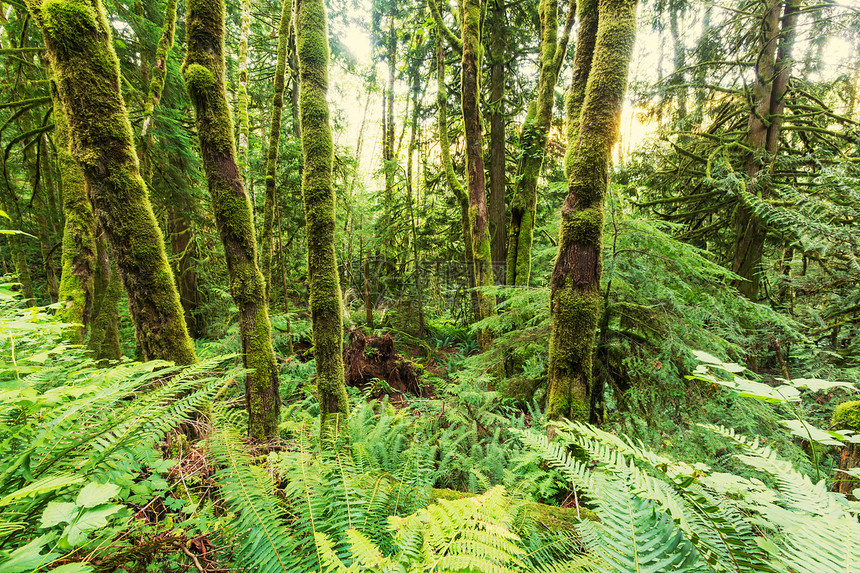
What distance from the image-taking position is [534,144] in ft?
17.1

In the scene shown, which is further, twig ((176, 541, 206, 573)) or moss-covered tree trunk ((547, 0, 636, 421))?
moss-covered tree trunk ((547, 0, 636, 421))

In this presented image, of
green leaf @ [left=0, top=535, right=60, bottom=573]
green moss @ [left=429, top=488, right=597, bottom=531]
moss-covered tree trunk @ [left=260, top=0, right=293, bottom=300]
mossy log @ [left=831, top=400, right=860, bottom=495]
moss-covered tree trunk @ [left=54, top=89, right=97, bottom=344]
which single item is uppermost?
moss-covered tree trunk @ [left=260, top=0, right=293, bottom=300]

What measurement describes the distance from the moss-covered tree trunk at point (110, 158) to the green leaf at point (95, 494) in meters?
1.89

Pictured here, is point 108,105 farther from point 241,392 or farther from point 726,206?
point 726,206

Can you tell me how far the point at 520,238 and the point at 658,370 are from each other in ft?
11.2

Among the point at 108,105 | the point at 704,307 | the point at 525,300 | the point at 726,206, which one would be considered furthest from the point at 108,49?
the point at 726,206

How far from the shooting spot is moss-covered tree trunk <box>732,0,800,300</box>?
17.1 ft

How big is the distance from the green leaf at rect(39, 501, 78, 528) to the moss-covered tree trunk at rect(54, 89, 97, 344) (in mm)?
3662

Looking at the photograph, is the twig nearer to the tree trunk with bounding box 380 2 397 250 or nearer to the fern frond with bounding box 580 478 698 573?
the fern frond with bounding box 580 478 698 573

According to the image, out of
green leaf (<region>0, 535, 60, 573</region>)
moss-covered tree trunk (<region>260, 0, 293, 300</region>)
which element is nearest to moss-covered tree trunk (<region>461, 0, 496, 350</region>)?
moss-covered tree trunk (<region>260, 0, 293, 300</region>)

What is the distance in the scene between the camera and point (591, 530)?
1.12 metres

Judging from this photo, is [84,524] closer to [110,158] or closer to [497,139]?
[110,158]

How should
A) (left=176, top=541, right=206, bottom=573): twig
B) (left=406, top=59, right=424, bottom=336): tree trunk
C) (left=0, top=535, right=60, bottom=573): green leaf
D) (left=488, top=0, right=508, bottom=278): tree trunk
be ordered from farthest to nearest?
(left=406, top=59, right=424, bottom=336): tree trunk, (left=488, top=0, right=508, bottom=278): tree trunk, (left=176, top=541, right=206, bottom=573): twig, (left=0, top=535, right=60, bottom=573): green leaf

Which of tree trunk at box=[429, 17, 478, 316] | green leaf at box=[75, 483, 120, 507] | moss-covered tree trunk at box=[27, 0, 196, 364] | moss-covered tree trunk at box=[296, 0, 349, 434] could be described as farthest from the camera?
tree trunk at box=[429, 17, 478, 316]
